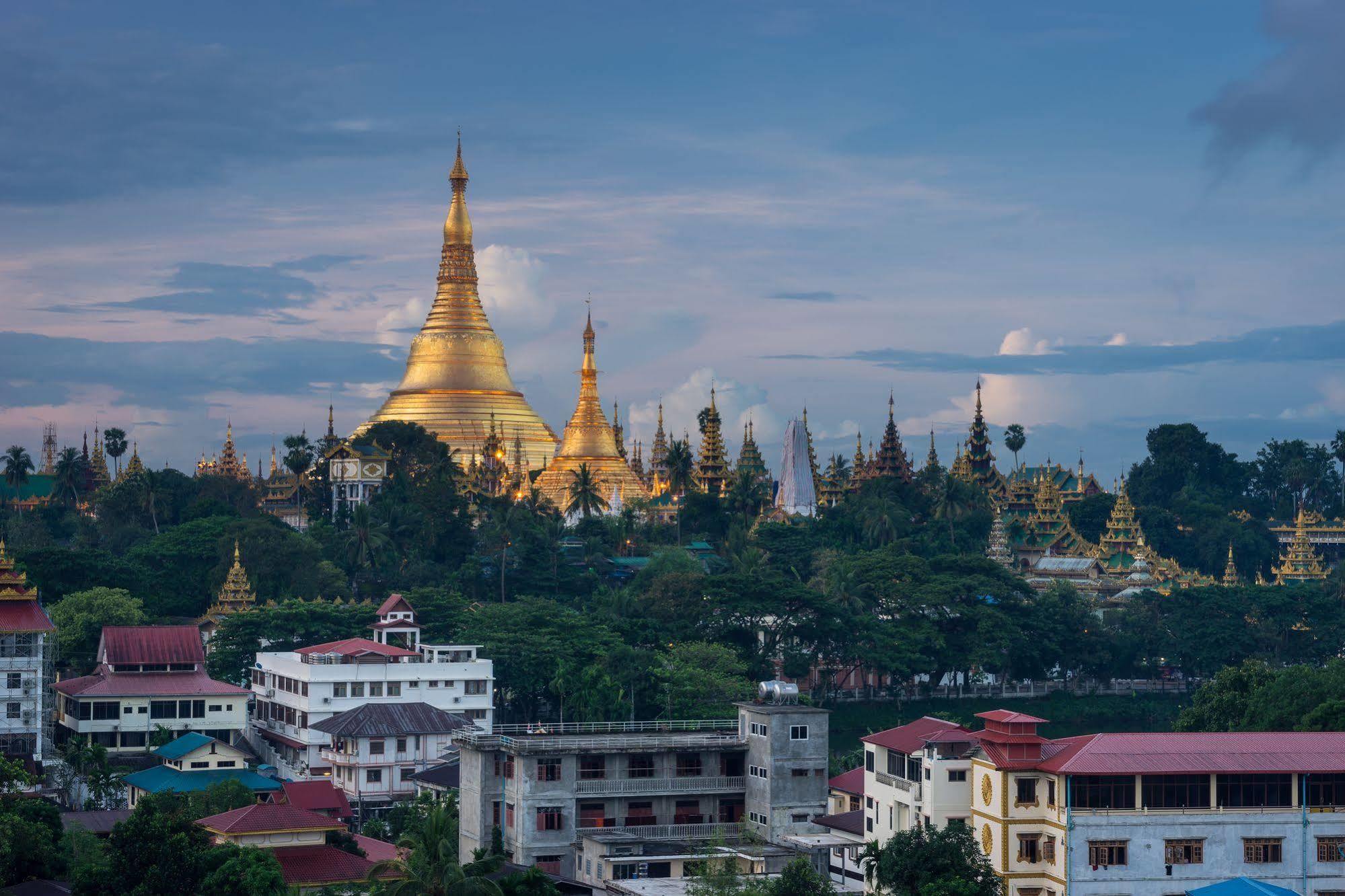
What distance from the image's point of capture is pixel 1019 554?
142 meters

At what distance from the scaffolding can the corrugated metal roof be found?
920 cm

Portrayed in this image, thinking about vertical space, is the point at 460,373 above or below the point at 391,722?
above

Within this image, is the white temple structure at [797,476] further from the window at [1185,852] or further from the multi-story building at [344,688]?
the window at [1185,852]

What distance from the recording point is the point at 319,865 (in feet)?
204

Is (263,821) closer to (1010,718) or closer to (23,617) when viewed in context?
(1010,718)

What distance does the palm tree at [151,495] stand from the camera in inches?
4956

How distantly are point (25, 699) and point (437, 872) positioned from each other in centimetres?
3456

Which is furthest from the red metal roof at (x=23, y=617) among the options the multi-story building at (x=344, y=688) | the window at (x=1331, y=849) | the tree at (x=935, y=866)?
the window at (x=1331, y=849)

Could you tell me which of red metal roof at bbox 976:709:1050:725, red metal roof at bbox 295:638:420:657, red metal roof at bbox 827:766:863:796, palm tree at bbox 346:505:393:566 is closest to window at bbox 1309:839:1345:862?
red metal roof at bbox 976:709:1050:725

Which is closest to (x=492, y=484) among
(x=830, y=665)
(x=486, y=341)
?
(x=486, y=341)

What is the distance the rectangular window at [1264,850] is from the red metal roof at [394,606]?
47213 millimetres

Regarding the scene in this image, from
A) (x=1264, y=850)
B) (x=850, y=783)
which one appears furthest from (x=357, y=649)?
(x=1264, y=850)

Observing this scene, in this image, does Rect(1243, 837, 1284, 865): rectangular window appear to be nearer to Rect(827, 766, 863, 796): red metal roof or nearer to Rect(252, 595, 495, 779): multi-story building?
Rect(827, 766, 863, 796): red metal roof

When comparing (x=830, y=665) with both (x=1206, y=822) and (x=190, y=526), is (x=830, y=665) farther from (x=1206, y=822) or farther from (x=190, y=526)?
(x=1206, y=822)
